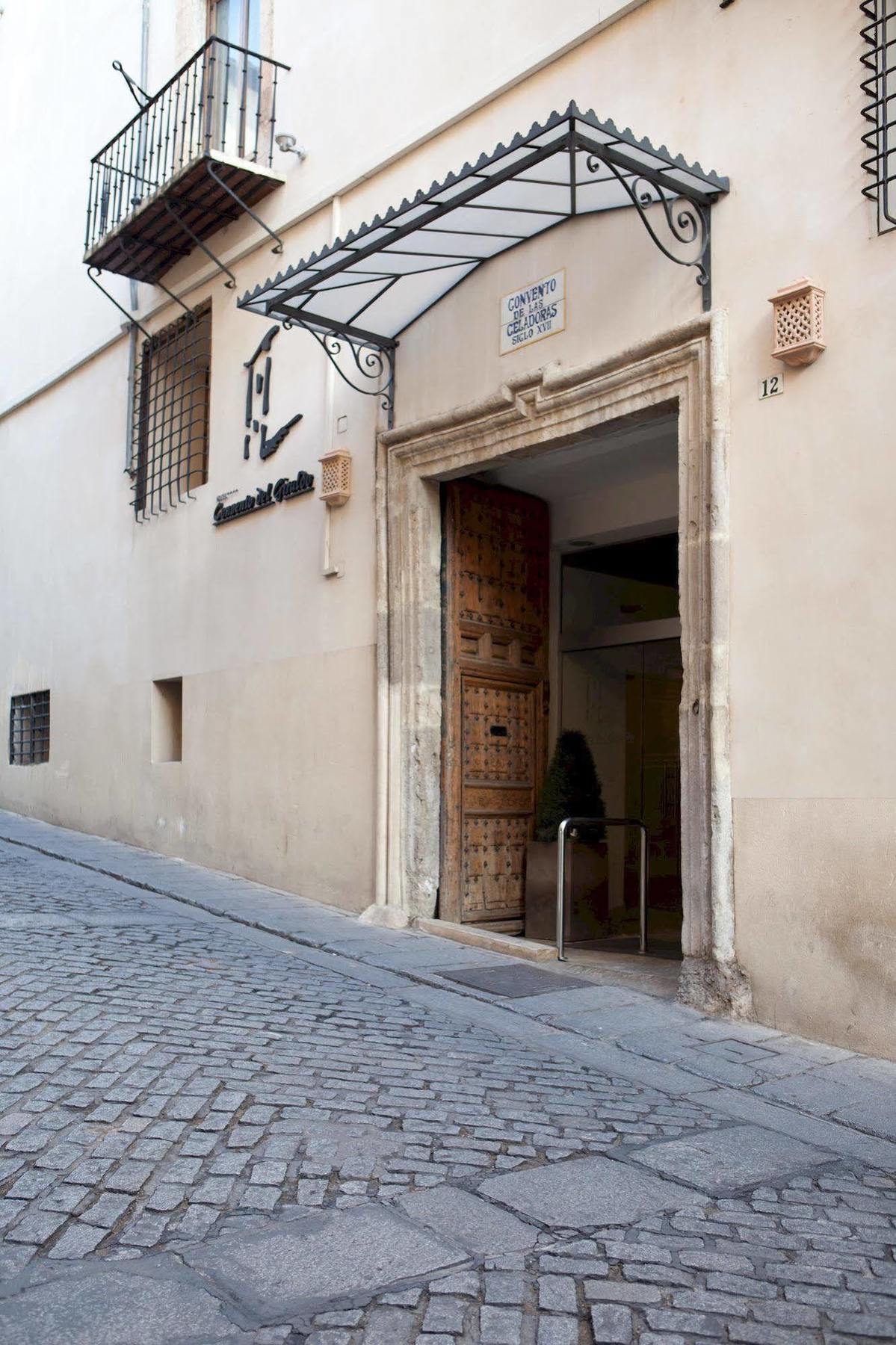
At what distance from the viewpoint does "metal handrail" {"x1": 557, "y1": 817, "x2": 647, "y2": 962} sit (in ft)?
25.3

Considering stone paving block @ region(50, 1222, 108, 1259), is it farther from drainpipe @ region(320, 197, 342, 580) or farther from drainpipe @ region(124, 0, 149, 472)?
drainpipe @ region(124, 0, 149, 472)

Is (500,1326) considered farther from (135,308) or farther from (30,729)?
(30,729)

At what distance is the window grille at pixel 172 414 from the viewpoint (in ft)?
38.8

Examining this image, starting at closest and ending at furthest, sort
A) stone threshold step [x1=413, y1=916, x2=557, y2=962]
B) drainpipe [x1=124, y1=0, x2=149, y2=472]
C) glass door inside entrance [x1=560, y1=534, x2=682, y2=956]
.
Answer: stone threshold step [x1=413, y1=916, x2=557, y2=962] → glass door inside entrance [x1=560, y1=534, x2=682, y2=956] → drainpipe [x1=124, y1=0, x2=149, y2=472]

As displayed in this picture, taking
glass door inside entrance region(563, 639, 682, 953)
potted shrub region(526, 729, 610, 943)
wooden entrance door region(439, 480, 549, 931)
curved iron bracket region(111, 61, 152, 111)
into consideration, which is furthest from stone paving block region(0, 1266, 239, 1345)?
curved iron bracket region(111, 61, 152, 111)

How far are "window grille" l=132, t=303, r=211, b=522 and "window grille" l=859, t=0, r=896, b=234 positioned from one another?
7.20m

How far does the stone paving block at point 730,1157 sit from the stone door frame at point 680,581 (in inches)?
70.1

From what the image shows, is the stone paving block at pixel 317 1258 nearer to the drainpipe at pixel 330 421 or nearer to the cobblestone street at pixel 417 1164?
the cobblestone street at pixel 417 1164

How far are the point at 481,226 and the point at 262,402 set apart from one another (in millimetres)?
3422

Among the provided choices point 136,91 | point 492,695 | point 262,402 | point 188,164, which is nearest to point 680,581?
point 492,695

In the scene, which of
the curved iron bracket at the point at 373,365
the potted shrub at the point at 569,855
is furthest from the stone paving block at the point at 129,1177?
the curved iron bracket at the point at 373,365

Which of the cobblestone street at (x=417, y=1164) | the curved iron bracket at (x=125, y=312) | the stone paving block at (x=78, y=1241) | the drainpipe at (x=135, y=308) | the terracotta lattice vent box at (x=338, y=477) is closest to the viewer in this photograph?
the cobblestone street at (x=417, y=1164)

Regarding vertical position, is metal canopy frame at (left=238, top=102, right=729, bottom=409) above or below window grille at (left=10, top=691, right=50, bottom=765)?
above

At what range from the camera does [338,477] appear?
923 cm
